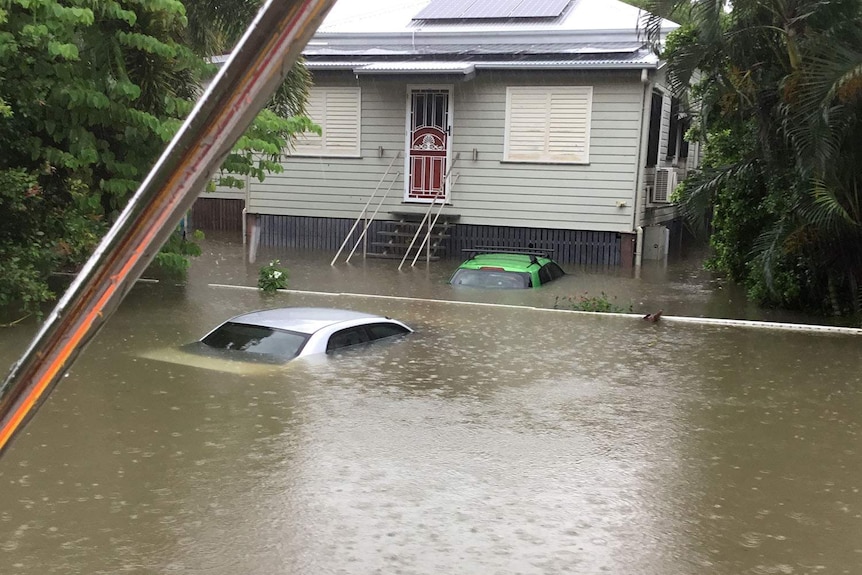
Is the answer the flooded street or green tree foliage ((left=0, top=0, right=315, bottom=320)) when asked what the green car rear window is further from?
green tree foliage ((left=0, top=0, right=315, bottom=320))

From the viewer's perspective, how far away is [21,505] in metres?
5.84

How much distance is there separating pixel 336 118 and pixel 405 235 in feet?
12.0

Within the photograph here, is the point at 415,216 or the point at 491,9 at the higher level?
the point at 491,9

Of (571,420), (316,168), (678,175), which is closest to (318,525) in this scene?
(571,420)

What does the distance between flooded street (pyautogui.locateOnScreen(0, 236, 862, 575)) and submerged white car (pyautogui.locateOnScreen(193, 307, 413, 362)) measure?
0.33m

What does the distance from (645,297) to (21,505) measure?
1280 cm

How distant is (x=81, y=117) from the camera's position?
11508 millimetres

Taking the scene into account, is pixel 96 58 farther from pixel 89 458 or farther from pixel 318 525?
pixel 318 525

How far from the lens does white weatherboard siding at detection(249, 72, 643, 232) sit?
1950 centimetres

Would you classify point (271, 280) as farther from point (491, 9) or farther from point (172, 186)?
point (172, 186)

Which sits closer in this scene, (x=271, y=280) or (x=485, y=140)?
(x=271, y=280)

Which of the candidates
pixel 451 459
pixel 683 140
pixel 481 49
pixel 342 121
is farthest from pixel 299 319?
pixel 683 140

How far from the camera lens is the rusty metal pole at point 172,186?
42.9 inches

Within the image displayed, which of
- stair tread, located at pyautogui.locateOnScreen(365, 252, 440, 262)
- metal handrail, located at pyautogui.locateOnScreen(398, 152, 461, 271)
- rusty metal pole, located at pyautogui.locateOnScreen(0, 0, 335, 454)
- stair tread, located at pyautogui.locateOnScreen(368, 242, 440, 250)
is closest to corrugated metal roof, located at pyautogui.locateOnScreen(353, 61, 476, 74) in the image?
metal handrail, located at pyautogui.locateOnScreen(398, 152, 461, 271)
